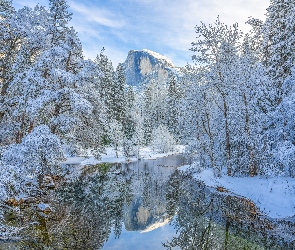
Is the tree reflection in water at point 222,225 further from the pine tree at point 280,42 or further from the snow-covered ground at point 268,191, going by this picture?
the pine tree at point 280,42

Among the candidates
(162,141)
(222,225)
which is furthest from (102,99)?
(162,141)

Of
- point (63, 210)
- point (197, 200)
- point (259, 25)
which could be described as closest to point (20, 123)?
point (63, 210)

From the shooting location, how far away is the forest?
13.2m

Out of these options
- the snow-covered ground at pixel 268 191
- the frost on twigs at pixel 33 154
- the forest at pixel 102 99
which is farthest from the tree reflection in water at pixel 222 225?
the frost on twigs at pixel 33 154

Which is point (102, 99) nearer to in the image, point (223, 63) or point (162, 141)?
point (223, 63)

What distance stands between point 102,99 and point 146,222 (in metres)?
9.58

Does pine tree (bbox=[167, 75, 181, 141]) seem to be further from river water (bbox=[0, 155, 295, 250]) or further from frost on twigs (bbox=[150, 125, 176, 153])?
river water (bbox=[0, 155, 295, 250])

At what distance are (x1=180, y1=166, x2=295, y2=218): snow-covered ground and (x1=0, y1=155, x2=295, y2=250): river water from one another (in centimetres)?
56

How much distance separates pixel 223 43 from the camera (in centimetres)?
2112

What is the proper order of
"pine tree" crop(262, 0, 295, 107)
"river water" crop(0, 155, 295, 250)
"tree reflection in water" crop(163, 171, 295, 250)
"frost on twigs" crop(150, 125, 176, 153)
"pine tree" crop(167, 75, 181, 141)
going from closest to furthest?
1. "river water" crop(0, 155, 295, 250)
2. "tree reflection in water" crop(163, 171, 295, 250)
3. "pine tree" crop(262, 0, 295, 107)
4. "frost on twigs" crop(150, 125, 176, 153)
5. "pine tree" crop(167, 75, 181, 141)

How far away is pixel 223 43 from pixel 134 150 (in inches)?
1112

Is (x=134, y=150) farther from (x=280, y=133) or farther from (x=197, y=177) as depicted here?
(x=280, y=133)

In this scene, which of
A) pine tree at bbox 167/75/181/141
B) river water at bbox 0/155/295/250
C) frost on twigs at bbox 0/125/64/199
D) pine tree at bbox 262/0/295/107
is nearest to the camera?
river water at bbox 0/155/295/250

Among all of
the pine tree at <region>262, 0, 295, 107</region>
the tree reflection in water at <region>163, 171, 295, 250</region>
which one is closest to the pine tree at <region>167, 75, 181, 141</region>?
the pine tree at <region>262, 0, 295, 107</region>
